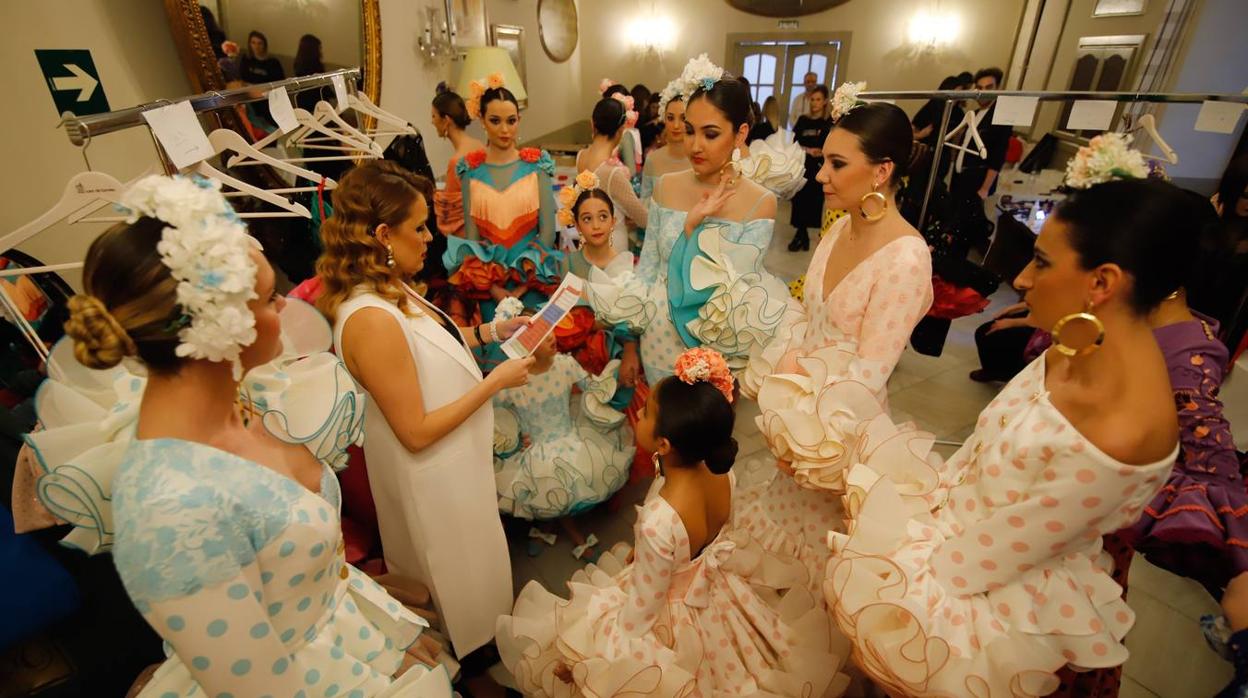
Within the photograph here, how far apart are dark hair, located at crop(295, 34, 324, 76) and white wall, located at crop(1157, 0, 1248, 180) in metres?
7.34

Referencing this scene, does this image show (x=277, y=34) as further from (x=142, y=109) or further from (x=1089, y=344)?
(x=1089, y=344)

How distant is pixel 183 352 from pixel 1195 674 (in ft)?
10.5

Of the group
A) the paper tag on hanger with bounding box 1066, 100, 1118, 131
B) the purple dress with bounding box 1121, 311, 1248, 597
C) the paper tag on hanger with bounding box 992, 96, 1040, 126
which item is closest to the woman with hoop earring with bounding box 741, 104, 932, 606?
the purple dress with bounding box 1121, 311, 1248, 597

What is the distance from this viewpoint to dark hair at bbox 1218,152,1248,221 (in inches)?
86.9

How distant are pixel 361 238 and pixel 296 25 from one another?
8.53 ft

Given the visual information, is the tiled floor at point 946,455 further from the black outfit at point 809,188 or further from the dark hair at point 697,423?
the black outfit at point 809,188

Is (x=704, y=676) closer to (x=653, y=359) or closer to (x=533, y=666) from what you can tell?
(x=533, y=666)

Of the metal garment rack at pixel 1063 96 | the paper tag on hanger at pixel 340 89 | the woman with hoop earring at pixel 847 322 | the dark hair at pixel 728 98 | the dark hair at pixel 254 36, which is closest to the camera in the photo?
the woman with hoop earring at pixel 847 322

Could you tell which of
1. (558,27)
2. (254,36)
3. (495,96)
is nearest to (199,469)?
(495,96)

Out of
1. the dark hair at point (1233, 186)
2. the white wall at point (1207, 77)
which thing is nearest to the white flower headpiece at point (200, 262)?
the dark hair at point (1233, 186)

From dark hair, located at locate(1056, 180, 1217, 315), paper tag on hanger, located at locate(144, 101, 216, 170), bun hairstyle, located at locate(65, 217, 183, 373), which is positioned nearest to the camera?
bun hairstyle, located at locate(65, 217, 183, 373)

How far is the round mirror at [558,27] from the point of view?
8219mm

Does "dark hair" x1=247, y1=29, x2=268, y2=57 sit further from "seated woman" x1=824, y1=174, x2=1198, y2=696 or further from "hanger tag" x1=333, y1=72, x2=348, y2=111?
"seated woman" x1=824, y1=174, x2=1198, y2=696

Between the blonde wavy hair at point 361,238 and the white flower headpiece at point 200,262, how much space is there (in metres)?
0.63
